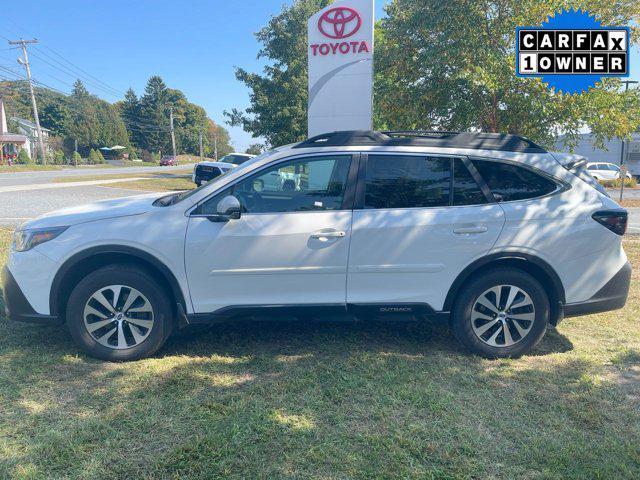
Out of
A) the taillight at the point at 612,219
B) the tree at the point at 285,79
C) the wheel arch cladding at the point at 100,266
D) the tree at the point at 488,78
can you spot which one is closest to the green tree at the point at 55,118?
the tree at the point at 285,79

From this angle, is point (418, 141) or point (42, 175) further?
point (42, 175)

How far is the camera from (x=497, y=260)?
385 centimetres

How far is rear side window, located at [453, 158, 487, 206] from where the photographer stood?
3879 mm

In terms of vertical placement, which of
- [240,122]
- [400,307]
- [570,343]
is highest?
[240,122]

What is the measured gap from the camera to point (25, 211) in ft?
40.4

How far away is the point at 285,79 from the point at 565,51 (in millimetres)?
18570

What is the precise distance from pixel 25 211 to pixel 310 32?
8.72 meters

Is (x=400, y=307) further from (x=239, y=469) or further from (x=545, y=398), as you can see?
(x=239, y=469)

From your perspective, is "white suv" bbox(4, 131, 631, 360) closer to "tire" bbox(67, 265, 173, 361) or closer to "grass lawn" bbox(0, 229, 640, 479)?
"tire" bbox(67, 265, 173, 361)

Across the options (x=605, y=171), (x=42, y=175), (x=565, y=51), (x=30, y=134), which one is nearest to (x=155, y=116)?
(x=30, y=134)

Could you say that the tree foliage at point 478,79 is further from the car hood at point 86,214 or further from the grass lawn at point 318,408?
the car hood at point 86,214

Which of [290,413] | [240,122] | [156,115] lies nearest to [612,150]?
[240,122]

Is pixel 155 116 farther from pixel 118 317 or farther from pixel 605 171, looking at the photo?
pixel 118 317

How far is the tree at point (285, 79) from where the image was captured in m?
24.2
